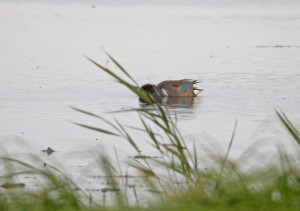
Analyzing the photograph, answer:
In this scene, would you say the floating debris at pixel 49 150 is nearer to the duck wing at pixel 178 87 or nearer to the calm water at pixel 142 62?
the calm water at pixel 142 62

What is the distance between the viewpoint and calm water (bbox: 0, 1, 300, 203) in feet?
35.2

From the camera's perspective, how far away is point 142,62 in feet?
Answer: 51.3

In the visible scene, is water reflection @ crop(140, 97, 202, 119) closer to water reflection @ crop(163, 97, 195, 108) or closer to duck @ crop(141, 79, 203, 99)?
water reflection @ crop(163, 97, 195, 108)

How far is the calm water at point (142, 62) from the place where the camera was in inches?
423

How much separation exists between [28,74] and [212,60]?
325 centimetres

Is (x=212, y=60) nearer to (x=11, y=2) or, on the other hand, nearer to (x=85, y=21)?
(x=85, y=21)

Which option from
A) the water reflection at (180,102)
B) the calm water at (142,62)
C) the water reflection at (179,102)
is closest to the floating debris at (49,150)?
the calm water at (142,62)

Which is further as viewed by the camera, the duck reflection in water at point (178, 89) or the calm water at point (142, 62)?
the duck reflection in water at point (178, 89)

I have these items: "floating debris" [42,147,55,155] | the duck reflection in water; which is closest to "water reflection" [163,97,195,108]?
the duck reflection in water

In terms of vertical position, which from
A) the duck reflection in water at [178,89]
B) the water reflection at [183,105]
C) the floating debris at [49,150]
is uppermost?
the duck reflection in water at [178,89]

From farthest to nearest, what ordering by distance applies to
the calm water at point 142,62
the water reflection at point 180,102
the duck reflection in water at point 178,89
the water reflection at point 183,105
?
the duck reflection in water at point 178,89
the water reflection at point 180,102
the water reflection at point 183,105
the calm water at point 142,62

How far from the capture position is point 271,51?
17.1 m

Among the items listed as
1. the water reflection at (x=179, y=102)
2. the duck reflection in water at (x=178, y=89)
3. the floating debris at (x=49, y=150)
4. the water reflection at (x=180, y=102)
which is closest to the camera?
the floating debris at (x=49, y=150)

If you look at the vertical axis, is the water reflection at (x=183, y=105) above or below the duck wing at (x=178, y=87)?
below
